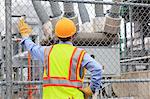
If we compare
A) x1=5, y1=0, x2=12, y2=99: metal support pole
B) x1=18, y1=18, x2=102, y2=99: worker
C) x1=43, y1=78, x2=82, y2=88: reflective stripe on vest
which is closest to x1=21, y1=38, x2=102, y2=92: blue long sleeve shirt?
x1=18, y1=18, x2=102, y2=99: worker

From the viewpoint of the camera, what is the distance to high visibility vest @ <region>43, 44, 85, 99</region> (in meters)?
3.38

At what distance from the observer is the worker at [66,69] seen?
3.38 metres

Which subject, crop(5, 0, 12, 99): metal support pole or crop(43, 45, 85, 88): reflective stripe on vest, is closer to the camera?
crop(43, 45, 85, 88): reflective stripe on vest

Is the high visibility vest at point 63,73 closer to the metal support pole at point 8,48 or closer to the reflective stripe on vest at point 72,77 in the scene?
the reflective stripe on vest at point 72,77

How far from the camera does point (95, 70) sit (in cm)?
339

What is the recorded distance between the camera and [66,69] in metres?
3.39

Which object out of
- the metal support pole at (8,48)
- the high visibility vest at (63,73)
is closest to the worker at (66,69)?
the high visibility vest at (63,73)

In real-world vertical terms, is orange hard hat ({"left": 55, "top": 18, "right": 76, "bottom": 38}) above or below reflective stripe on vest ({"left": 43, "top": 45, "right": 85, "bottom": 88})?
above

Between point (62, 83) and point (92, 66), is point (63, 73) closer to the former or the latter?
point (62, 83)

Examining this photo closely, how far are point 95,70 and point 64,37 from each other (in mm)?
455

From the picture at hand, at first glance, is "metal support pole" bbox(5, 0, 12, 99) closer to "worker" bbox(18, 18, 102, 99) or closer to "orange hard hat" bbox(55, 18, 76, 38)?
"worker" bbox(18, 18, 102, 99)

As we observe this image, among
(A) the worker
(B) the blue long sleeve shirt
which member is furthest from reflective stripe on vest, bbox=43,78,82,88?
(B) the blue long sleeve shirt

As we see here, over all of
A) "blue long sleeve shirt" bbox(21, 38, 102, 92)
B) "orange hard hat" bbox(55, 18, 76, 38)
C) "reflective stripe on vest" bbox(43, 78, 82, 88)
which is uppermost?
"orange hard hat" bbox(55, 18, 76, 38)

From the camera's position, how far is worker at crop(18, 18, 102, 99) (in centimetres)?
338
